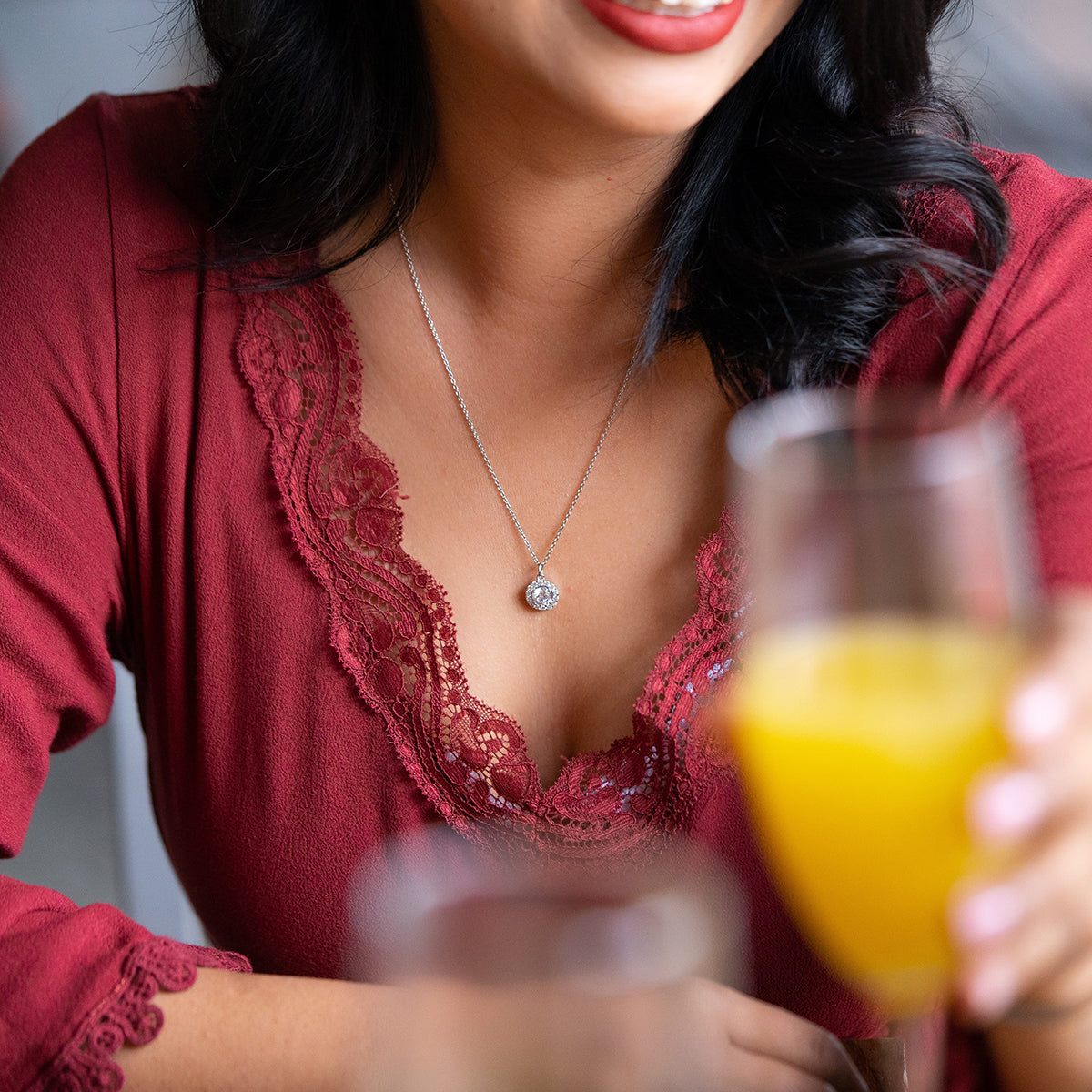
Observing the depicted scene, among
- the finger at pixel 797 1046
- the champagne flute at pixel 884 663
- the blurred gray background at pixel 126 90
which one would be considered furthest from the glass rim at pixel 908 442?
the blurred gray background at pixel 126 90

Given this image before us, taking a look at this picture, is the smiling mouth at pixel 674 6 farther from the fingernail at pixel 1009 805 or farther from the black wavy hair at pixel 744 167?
the fingernail at pixel 1009 805

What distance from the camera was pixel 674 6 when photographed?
799 mm

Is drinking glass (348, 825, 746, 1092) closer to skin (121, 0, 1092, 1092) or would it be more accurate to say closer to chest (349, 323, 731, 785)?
skin (121, 0, 1092, 1092)

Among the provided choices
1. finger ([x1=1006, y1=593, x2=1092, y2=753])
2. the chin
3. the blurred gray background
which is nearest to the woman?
the chin

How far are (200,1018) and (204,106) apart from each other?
31.9 inches

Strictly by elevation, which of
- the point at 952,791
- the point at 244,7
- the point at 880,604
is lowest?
the point at 952,791

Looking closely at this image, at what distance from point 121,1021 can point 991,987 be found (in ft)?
1.71

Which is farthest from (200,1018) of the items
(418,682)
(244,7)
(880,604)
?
(244,7)

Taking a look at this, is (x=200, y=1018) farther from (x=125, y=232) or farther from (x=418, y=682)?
(x=125, y=232)

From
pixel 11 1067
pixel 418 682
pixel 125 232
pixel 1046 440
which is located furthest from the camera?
pixel 125 232

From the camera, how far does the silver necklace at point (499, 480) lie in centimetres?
102

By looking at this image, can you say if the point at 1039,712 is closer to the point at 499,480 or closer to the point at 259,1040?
the point at 259,1040

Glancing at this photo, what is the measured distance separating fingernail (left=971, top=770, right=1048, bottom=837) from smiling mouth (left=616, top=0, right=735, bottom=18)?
55cm

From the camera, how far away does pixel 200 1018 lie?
760 millimetres
